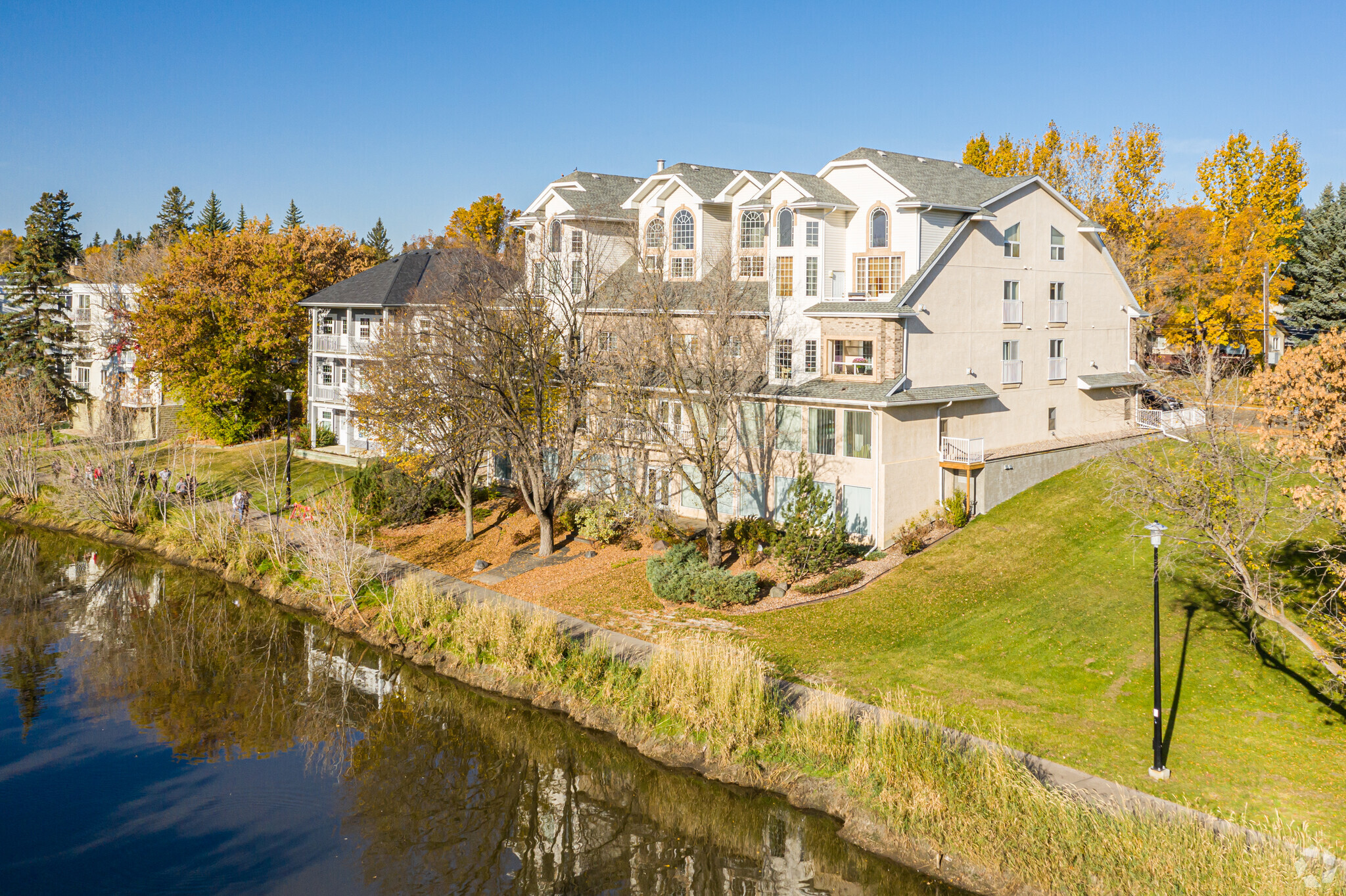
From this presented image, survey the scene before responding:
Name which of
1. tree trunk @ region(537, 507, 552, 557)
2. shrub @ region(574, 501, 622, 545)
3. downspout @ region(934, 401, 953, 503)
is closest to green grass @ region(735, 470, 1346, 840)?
downspout @ region(934, 401, 953, 503)

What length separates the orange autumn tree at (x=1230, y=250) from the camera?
45.2 meters

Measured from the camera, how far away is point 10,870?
16.7 m

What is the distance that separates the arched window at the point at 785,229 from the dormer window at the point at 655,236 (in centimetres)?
417

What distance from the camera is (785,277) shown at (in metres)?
33.6

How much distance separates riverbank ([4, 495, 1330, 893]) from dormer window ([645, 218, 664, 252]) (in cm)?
1272

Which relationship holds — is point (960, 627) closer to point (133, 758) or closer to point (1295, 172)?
point (133, 758)

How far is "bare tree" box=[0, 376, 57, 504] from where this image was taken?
45.6m

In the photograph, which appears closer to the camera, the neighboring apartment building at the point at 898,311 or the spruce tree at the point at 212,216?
the neighboring apartment building at the point at 898,311

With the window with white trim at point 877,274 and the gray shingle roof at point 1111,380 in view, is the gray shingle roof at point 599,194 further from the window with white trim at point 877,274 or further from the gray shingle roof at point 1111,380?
the gray shingle roof at point 1111,380

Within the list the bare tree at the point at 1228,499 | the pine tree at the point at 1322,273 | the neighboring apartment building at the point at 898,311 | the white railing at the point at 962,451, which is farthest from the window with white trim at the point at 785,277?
the pine tree at the point at 1322,273

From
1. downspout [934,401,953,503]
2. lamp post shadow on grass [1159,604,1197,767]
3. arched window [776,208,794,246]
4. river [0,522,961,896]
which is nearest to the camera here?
river [0,522,961,896]

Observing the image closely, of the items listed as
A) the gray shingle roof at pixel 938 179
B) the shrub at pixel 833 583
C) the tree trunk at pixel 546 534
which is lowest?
the shrub at pixel 833 583

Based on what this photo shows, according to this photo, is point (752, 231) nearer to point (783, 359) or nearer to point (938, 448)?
point (783, 359)

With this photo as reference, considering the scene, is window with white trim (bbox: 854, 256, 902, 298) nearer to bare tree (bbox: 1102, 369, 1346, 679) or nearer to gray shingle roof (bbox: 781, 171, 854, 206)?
gray shingle roof (bbox: 781, 171, 854, 206)
